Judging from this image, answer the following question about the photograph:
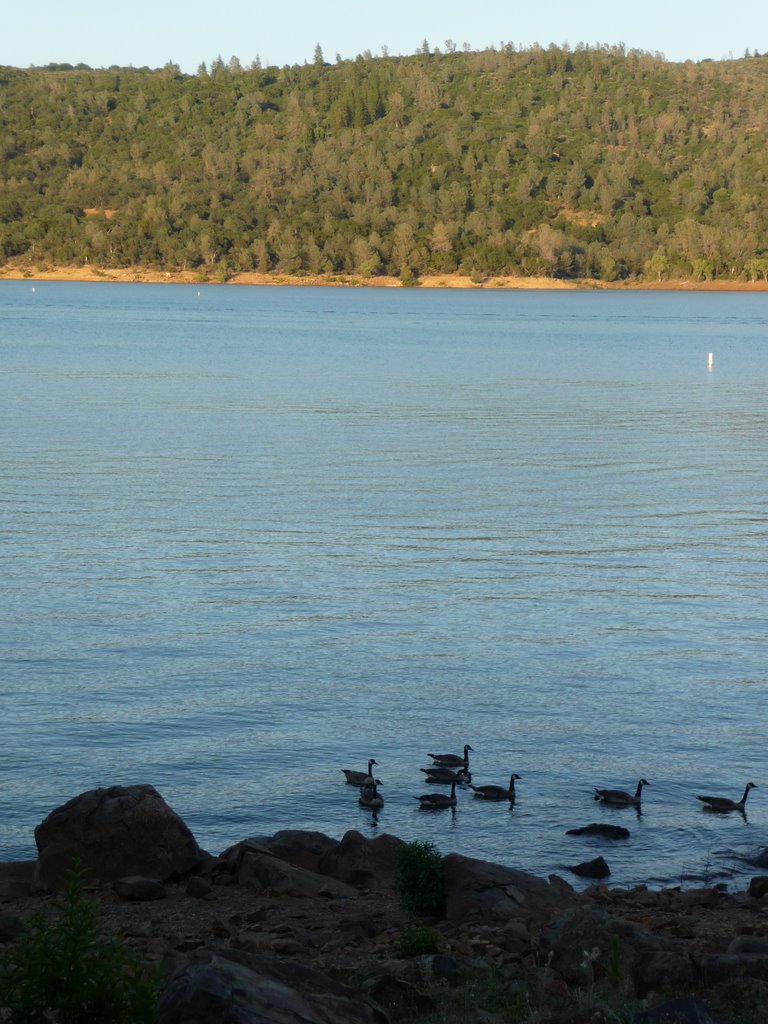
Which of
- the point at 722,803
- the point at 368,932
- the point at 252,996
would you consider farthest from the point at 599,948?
the point at 722,803

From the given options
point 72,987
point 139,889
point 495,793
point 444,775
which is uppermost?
point 72,987

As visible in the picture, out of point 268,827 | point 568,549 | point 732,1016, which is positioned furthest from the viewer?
point 568,549

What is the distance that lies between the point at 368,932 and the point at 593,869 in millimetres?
2917

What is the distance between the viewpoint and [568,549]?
2464 cm

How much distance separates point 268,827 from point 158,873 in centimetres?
194

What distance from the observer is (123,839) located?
11.4 meters

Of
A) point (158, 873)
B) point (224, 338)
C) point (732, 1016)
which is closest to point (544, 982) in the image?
point (732, 1016)

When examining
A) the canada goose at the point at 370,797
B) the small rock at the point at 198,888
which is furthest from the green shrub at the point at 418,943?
the canada goose at the point at 370,797

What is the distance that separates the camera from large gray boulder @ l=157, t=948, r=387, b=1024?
6.79 meters

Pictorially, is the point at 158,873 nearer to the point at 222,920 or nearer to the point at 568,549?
the point at 222,920

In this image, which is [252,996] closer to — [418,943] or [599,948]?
[418,943]

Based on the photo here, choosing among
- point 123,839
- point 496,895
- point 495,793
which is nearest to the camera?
point 496,895

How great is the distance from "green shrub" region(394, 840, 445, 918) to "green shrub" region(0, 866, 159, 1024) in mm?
3539

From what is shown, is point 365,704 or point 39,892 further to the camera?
point 365,704
